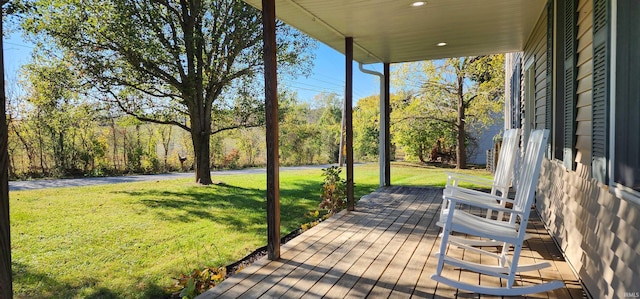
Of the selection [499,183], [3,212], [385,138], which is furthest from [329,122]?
[3,212]

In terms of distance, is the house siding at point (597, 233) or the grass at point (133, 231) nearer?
the house siding at point (597, 233)

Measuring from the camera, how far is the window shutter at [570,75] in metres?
2.69

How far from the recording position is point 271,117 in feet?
9.48

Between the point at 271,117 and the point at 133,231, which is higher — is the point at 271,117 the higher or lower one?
the higher one

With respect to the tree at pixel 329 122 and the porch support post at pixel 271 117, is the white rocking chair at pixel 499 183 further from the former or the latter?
the tree at pixel 329 122

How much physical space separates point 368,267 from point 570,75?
1973 millimetres

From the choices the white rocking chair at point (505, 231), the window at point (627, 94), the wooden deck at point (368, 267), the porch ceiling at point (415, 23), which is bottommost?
the wooden deck at point (368, 267)

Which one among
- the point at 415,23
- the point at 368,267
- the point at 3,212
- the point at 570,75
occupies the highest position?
the point at 415,23

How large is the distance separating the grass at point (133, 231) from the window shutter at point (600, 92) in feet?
11.7

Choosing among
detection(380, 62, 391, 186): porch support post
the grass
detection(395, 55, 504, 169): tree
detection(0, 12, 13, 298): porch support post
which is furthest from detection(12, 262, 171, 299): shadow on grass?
detection(395, 55, 504, 169): tree

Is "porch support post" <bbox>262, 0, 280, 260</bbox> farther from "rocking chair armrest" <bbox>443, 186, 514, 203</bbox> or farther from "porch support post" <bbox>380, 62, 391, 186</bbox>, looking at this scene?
"porch support post" <bbox>380, 62, 391, 186</bbox>

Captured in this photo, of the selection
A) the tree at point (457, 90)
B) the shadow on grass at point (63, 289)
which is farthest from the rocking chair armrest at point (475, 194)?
the tree at point (457, 90)

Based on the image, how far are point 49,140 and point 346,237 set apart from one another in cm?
899

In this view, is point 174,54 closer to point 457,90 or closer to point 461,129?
point 457,90
